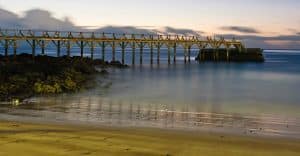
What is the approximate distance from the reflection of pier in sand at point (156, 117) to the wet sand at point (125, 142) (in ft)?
4.28

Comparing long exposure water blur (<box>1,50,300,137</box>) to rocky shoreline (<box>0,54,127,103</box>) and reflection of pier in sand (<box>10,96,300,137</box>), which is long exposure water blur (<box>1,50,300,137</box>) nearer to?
→ reflection of pier in sand (<box>10,96,300,137</box>)

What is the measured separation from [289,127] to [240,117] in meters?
2.26

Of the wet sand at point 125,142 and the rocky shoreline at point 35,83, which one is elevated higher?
the rocky shoreline at point 35,83

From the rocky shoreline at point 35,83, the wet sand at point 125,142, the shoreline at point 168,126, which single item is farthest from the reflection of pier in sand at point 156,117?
the rocky shoreline at point 35,83

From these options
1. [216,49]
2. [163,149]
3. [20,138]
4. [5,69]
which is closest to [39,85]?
[5,69]

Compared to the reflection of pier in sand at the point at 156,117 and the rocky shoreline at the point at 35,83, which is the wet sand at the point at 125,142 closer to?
the reflection of pier in sand at the point at 156,117

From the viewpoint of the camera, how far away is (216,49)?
67.0 meters

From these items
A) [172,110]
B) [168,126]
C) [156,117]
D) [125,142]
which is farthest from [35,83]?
[125,142]

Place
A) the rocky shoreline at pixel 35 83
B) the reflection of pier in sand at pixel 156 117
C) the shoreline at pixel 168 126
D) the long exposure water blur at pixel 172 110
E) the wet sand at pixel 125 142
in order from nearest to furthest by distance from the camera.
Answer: the wet sand at pixel 125 142 < the shoreline at pixel 168 126 < the reflection of pier in sand at pixel 156 117 < the long exposure water blur at pixel 172 110 < the rocky shoreline at pixel 35 83

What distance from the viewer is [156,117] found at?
43.7ft

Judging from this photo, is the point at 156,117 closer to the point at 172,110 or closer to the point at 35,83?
the point at 172,110

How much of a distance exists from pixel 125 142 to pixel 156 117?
178 inches

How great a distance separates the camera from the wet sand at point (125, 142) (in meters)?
8.02

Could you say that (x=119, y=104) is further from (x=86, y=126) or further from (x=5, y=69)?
(x=5, y=69)
